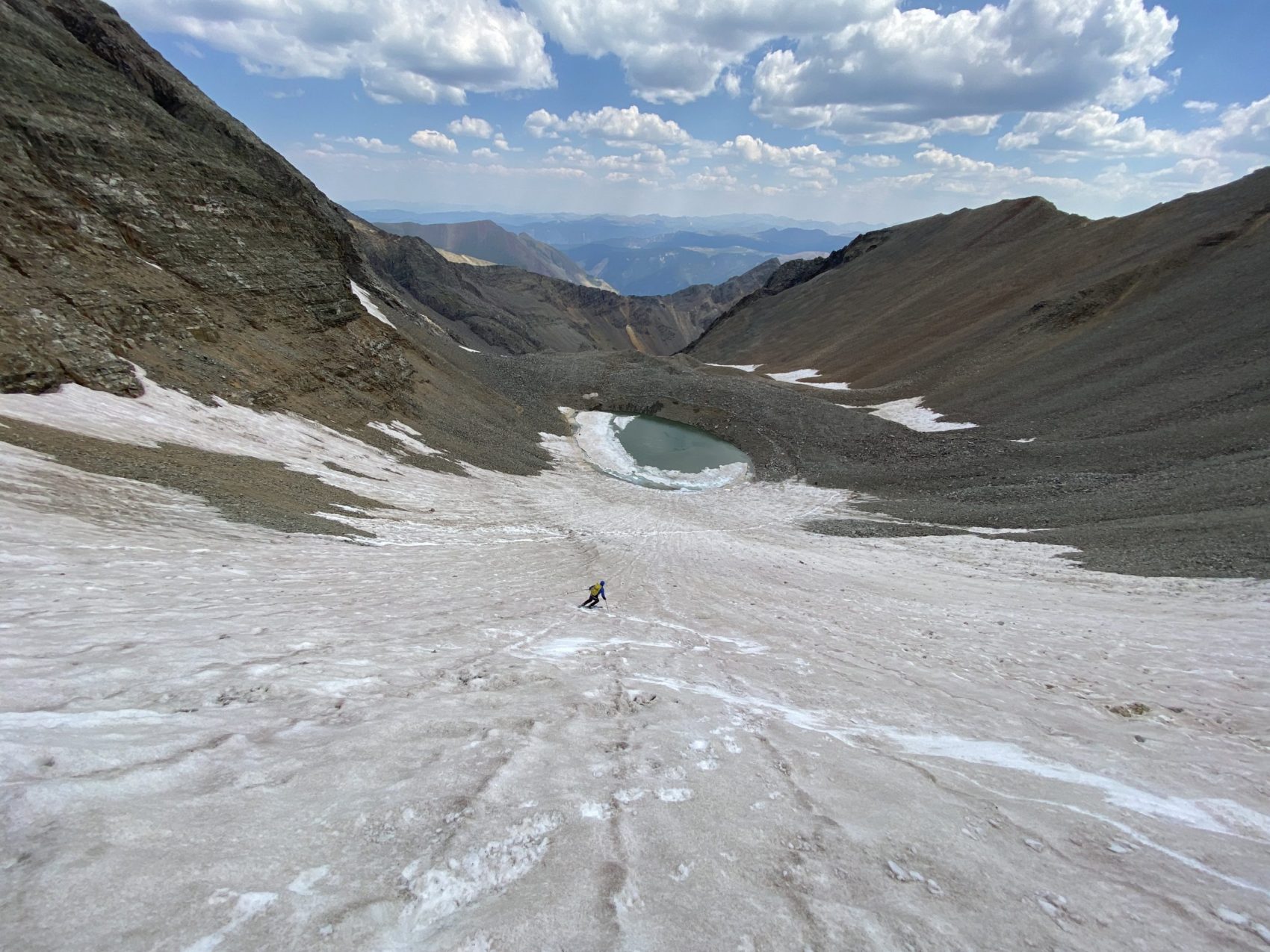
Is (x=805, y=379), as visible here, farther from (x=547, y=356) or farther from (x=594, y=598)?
(x=594, y=598)

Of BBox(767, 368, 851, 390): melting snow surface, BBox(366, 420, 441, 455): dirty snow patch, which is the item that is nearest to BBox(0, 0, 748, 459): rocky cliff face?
BBox(366, 420, 441, 455): dirty snow patch

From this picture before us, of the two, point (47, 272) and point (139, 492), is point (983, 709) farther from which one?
point (47, 272)

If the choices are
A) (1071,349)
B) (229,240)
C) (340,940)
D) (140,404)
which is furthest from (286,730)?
(1071,349)

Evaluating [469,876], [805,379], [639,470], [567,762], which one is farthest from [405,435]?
[805,379]

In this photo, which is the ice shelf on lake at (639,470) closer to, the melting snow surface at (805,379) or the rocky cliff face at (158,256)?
the rocky cliff face at (158,256)

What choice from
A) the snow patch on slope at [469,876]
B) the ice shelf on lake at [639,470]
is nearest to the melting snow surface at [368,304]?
the ice shelf on lake at [639,470]

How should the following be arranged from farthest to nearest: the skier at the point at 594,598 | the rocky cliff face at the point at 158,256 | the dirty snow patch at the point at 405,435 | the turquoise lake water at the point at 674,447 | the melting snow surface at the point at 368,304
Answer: the turquoise lake water at the point at 674,447, the melting snow surface at the point at 368,304, the dirty snow patch at the point at 405,435, the rocky cliff face at the point at 158,256, the skier at the point at 594,598
